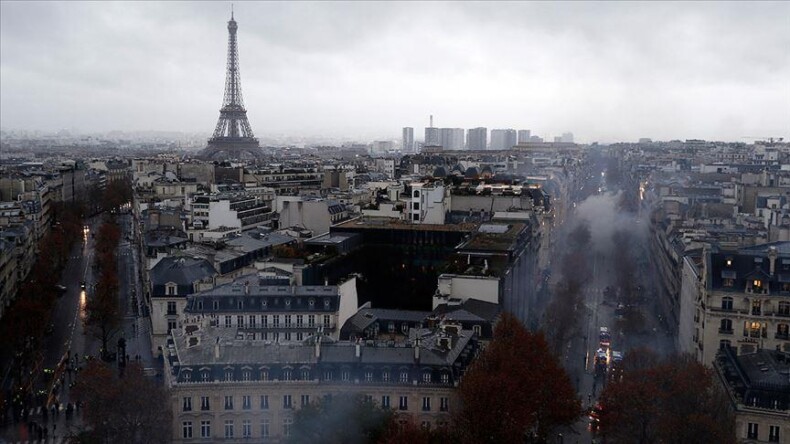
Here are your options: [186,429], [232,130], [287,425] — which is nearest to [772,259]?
[287,425]

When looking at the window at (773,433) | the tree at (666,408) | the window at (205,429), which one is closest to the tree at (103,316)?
the window at (205,429)

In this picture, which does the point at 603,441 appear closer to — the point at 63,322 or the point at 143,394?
the point at 143,394

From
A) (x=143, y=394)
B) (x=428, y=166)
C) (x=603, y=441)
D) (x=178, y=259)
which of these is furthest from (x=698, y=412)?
(x=428, y=166)

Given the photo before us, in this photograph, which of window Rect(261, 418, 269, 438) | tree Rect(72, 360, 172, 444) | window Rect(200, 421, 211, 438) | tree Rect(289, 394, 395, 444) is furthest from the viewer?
window Rect(261, 418, 269, 438)

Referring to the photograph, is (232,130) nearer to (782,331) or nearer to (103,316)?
(103,316)

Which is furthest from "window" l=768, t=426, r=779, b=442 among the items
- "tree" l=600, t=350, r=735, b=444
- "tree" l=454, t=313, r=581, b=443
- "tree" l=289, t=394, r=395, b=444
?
"tree" l=289, t=394, r=395, b=444

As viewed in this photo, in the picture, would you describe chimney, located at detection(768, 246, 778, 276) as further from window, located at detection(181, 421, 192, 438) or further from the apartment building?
window, located at detection(181, 421, 192, 438)

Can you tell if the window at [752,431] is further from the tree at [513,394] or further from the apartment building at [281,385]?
the apartment building at [281,385]
